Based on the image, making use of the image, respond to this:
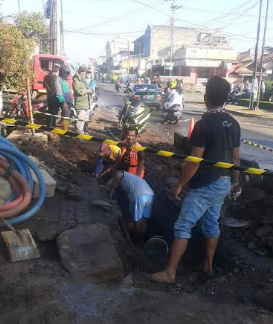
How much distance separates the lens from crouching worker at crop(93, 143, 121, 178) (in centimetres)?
591

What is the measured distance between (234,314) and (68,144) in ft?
23.0

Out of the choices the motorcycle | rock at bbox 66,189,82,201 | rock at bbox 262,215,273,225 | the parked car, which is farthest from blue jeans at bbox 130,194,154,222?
the parked car

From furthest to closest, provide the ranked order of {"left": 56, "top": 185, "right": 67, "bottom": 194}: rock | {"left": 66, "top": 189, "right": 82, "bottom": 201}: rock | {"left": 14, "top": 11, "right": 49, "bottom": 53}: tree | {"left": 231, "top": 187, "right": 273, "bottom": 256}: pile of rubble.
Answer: {"left": 14, "top": 11, "right": 49, "bottom": 53}: tree → {"left": 56, "top": 185, "right": 67, "bottom": 194}: rock → {"left": 66, "top": 189, "right": 82, "bottom": 201}: rock → {"left": 231, "top": 187, "right": 273, "bottom": 256}: pile of rubble

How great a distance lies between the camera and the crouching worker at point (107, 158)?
591 cm

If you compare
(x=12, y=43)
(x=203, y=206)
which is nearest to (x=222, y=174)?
(x=203, y=206)

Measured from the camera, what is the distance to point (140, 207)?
15.4 feet

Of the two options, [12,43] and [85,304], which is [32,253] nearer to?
[85,304]

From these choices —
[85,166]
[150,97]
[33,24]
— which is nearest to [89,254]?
[85,166]

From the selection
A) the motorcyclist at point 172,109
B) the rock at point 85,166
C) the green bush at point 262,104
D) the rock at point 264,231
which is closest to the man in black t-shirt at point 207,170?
the rock at point 264,231

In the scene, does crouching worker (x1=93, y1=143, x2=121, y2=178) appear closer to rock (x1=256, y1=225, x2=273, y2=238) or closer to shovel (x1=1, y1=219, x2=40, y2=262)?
rock (x1=256, y1=225, x2=273, y2=238)

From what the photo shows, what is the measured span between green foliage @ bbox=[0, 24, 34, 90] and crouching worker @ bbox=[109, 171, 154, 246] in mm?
4208

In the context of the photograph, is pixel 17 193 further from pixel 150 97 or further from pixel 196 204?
pixel 150 97

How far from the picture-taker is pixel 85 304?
271 cm

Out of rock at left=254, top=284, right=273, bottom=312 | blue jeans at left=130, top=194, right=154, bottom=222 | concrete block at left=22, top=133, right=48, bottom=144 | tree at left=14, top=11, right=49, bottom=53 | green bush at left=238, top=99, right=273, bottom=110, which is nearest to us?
rock at left=254, top=284, right=273, bottom=312
